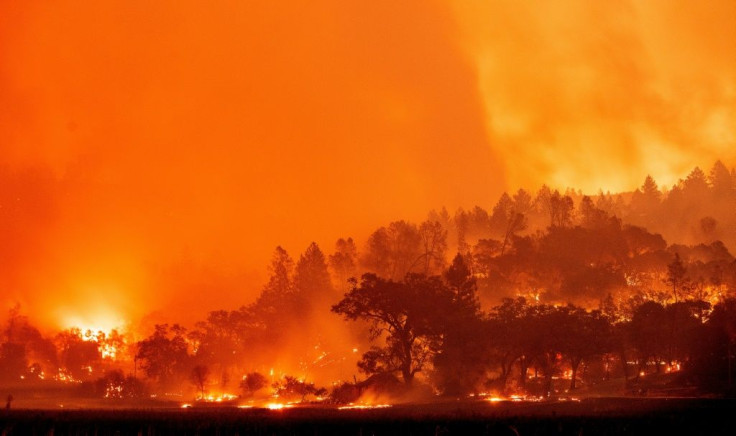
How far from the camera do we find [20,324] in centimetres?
15025

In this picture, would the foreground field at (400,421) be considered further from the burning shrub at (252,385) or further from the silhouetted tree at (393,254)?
the silhouetted tree at (393,254)

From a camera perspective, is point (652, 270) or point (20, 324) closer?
point (652, 270)

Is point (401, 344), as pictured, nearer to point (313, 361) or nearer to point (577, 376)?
point (577, 376)

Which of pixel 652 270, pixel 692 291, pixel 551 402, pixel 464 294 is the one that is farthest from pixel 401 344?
pixel 652 270

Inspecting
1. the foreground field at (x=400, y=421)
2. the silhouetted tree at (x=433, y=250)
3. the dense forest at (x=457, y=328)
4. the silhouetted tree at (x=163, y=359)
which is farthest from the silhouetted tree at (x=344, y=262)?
the foreground field at (x=400, y=421)

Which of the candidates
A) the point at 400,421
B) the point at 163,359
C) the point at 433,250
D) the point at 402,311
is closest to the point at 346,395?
the point at 402,311

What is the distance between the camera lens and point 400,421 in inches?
1874

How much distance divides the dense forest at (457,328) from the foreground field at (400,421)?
15331 mm

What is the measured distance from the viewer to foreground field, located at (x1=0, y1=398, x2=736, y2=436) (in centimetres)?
4425

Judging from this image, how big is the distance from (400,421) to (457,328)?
1126 inches

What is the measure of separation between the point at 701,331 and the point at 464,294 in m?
25.2

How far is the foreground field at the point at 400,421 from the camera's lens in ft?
145

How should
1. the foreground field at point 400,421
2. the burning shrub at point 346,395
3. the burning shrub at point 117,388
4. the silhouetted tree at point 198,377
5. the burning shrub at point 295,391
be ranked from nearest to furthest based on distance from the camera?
the foreground field at point 400,421 < the burning shrub at point 346,395 < the burning shrub at point 295,391 < the silhouetted tree at point 198,377 < the burning shrub at point 117,388

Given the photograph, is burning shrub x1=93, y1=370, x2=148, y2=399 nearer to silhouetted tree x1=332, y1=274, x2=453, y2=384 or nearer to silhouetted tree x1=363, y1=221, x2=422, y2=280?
silhouetted tree x1=332, y1=274, x2=453, y2=384
